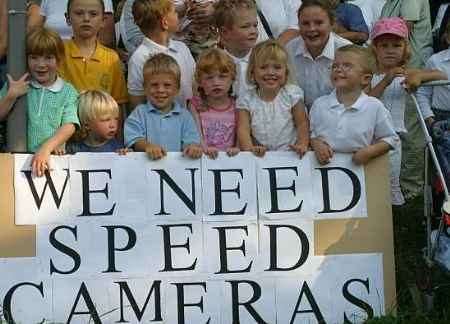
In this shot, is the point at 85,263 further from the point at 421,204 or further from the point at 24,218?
the point at 421,204

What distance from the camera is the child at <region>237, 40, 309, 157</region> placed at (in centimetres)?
686

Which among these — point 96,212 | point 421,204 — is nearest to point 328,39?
point 421,204

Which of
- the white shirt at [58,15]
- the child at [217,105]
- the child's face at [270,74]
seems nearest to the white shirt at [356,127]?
the child's face at [270,74]

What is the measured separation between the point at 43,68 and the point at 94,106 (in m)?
0.35

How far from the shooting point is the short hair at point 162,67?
Result: 683cm

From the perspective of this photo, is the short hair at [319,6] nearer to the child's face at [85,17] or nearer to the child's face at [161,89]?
the child's face at [161,89]

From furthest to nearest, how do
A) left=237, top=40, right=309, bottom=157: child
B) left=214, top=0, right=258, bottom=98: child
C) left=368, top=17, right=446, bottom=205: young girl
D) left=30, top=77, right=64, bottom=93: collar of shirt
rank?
left=368, top=17, right=446, bottom=205: young girl → left=214, top=0, right=258, bottom=98: child → left=237, top=40, right=309, bottom=157: child → left=30, top=77, right=64, bottom=93: collar of shirt

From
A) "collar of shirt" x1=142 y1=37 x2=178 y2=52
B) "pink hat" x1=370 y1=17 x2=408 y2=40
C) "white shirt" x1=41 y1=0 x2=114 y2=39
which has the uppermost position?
"white shirt" x1=41 y1=0 x2=114 y2=39

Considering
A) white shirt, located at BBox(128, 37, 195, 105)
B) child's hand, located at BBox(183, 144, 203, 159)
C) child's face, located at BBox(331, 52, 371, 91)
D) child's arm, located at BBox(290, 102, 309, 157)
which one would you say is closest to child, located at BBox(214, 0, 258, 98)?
white shirt, located at BBox(128, 37, 195, 105)

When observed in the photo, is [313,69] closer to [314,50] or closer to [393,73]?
[314,50]

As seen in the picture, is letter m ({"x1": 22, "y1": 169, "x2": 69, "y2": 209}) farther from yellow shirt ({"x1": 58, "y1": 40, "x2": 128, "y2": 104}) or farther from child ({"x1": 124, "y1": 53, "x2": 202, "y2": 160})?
yellow shirt ({"x1": 58, "y1": 40, "x2": 128, "y2": 104})

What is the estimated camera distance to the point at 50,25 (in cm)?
798

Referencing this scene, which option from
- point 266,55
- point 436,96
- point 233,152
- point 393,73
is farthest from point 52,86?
point 436,96

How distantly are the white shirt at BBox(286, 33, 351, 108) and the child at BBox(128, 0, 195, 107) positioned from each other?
649 millimetres
